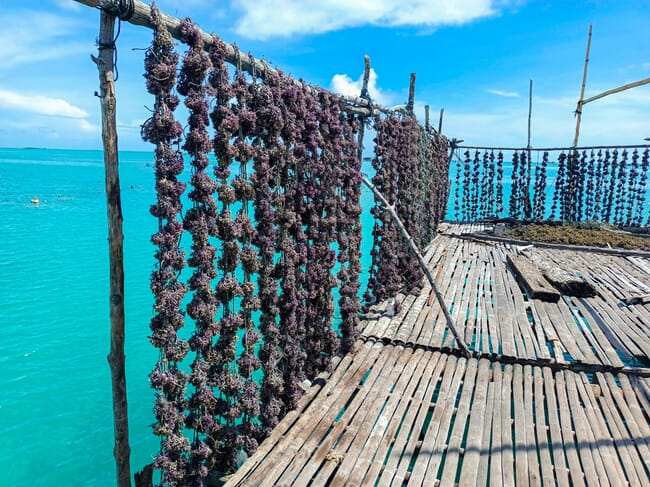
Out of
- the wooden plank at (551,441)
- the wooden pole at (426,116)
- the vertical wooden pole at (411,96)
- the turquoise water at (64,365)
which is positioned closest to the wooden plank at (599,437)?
the wooden plank at (551,441)

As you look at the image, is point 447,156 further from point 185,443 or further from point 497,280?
point 185,443

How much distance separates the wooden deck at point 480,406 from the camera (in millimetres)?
3574

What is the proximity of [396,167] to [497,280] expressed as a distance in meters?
3.43

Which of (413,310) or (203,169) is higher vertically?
(203,169)

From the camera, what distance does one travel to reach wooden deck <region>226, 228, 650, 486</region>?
3.57 metres

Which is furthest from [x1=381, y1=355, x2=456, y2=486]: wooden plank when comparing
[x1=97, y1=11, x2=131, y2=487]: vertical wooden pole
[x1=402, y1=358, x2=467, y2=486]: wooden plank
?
[x1=97, y1=11, x2=131, y2=487]: vertical wooden pole

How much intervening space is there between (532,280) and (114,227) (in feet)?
26.2

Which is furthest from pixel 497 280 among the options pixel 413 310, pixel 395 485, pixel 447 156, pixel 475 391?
pixel 447 156

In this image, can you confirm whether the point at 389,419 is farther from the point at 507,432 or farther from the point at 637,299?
the point at 637,299

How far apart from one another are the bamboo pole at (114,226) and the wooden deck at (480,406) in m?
0.98

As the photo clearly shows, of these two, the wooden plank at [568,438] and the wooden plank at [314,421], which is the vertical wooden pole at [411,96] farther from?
the wooden plank at [568,438]

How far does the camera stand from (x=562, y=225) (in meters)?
15.7

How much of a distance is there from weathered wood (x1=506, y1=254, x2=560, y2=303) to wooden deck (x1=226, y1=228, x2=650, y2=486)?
25 cm

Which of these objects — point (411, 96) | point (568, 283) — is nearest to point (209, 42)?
point (411, 96)
